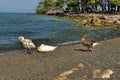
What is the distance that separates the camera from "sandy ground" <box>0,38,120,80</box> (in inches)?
513

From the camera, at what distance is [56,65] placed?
15.5m

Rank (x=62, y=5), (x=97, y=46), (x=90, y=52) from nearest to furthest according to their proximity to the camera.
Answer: (x=90, y=52) → (x=97, y=46) → (x=62, y=5)

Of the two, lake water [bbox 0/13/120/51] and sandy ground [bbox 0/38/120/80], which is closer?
sandy ground [bbox 0/38/120/80]

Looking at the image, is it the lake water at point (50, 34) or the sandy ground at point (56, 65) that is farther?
the lake water at point (50, 34)

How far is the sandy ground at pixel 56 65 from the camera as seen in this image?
13027mm

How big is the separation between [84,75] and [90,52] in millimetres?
7412

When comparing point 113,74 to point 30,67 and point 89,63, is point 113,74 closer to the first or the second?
point 89,63

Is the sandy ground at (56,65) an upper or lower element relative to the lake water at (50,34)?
upper

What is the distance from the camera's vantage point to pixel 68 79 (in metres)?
12.1

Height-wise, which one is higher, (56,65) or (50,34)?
(56,65)

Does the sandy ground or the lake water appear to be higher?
the sandy ground

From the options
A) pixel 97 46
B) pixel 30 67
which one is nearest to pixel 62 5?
pixel 97 46

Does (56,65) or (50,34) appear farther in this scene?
(50,34)

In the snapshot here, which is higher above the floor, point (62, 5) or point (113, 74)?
point (113, 74)
